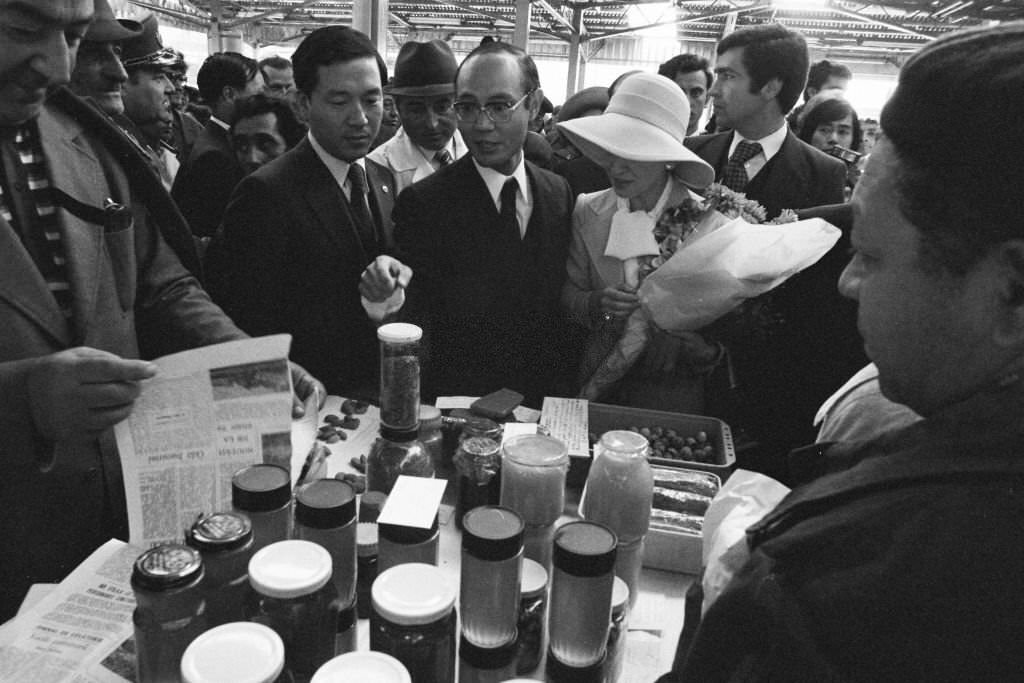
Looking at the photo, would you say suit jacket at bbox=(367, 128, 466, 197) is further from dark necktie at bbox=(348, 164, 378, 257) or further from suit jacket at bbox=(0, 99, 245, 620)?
suit jacket at bbox=(0, 99, 245, 620)

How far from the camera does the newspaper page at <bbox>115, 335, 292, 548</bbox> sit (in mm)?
1031

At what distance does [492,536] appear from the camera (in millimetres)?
883

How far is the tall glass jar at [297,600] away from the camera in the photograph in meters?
0.77

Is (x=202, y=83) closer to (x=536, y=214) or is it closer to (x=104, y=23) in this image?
(x=104, y=23)

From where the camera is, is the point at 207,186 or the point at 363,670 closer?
the point at 363,670

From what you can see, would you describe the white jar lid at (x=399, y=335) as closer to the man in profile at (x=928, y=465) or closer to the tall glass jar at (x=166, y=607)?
the tall glass jar at (x=166, y=607)

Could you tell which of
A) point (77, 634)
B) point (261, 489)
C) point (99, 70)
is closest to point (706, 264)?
point (261, 489)

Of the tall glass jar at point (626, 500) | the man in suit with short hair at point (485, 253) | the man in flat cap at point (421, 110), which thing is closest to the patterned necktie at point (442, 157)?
the man in flat cap at point (421, 110)

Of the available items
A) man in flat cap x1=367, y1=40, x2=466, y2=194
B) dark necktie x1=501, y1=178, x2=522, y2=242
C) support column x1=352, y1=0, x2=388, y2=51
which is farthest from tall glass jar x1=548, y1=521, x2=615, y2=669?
support column x1=352, y1=0, x2=388, y2=51

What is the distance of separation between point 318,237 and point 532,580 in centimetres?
147

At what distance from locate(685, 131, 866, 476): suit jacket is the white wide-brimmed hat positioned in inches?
17.8

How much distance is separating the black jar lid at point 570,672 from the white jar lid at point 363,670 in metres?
0.32

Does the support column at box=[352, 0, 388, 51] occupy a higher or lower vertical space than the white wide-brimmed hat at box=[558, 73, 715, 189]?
higher

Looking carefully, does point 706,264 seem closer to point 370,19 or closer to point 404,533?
point 404,533
